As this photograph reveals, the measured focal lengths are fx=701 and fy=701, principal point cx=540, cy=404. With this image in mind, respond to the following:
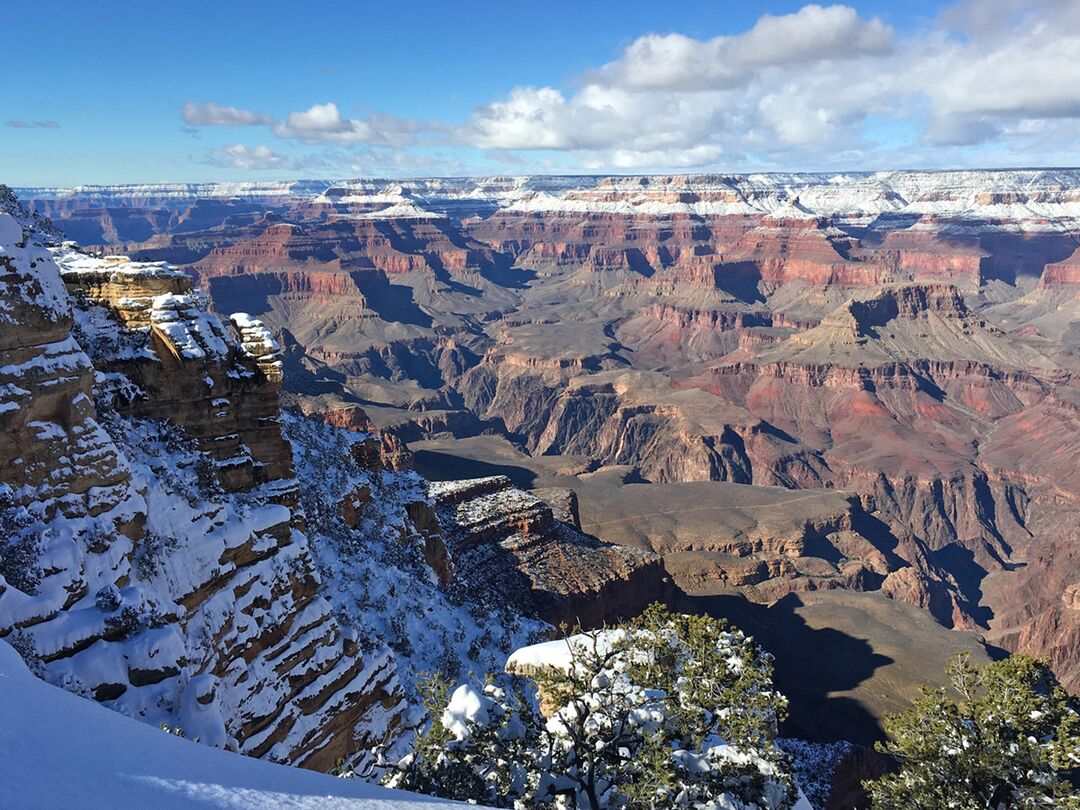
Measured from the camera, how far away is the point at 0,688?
31.9 feet

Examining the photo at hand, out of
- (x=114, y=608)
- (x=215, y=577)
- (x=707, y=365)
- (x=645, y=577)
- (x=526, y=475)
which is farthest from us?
(x=707, y=365)

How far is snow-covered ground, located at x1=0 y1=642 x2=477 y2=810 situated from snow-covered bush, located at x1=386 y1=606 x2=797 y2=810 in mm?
4529

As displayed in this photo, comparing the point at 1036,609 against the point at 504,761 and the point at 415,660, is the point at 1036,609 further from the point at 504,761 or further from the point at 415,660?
the point at 504,761

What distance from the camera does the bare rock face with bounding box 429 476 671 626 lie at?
51.2 metres

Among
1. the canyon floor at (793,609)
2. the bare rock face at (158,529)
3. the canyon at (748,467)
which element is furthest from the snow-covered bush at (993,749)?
the canyon floor at (793,609)

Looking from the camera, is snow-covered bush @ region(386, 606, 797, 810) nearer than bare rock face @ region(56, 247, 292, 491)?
Yes

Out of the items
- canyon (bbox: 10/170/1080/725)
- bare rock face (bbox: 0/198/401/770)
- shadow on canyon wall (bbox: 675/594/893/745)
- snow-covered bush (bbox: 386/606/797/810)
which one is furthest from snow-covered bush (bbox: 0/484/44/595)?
shadow on canyon wall (bbox: 675/594/893/745)

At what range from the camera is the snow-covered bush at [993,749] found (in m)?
16.0

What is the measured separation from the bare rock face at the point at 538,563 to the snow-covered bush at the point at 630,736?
30.2 m

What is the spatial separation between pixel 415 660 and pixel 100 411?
16.3 m

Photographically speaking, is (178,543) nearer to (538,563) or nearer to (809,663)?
(538,563)

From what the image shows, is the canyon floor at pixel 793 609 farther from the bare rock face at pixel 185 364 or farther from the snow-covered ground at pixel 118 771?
the snow-covered ground at pixel 118 771

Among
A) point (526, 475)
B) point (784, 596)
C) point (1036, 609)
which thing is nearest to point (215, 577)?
point (784, 596)

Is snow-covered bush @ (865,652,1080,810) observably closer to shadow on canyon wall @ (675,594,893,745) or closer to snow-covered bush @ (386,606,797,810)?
snow-covered bush @ (386,606,797,810)
